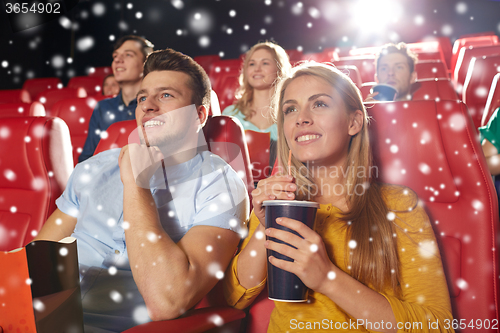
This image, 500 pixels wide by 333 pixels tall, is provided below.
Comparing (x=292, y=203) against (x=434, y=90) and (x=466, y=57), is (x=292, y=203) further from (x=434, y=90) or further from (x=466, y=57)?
(x=466, y=57)

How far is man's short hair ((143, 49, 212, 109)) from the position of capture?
118 cm

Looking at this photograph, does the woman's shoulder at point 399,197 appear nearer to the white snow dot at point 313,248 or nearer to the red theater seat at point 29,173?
the white snow dot at point 313,248

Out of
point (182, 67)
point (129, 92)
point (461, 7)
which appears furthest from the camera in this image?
point (461, 7)

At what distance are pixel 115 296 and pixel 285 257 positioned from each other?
508mm

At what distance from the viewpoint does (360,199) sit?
938 millimetres

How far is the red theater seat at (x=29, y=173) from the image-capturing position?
1263mm

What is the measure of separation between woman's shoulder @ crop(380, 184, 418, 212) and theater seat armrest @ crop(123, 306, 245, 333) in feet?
1.46

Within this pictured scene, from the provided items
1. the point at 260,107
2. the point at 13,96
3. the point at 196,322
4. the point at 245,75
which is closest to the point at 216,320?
the point at 196,322

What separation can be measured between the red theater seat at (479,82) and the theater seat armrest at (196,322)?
2128 millimetres

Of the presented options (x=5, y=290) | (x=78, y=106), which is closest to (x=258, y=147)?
(x=78, y=106)

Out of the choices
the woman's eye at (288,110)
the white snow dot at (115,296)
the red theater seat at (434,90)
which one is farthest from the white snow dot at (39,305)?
the red theater seat at (434,90)

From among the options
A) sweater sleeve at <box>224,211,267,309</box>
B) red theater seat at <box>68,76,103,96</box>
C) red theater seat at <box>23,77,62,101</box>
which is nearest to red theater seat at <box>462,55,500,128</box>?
sweater sleeve at <box>224,211,267,309</box>

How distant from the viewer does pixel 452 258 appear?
3.08ft

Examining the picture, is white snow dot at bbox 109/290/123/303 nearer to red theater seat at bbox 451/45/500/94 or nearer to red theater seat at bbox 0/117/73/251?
red theater seat at bbox 0/117/73/251
